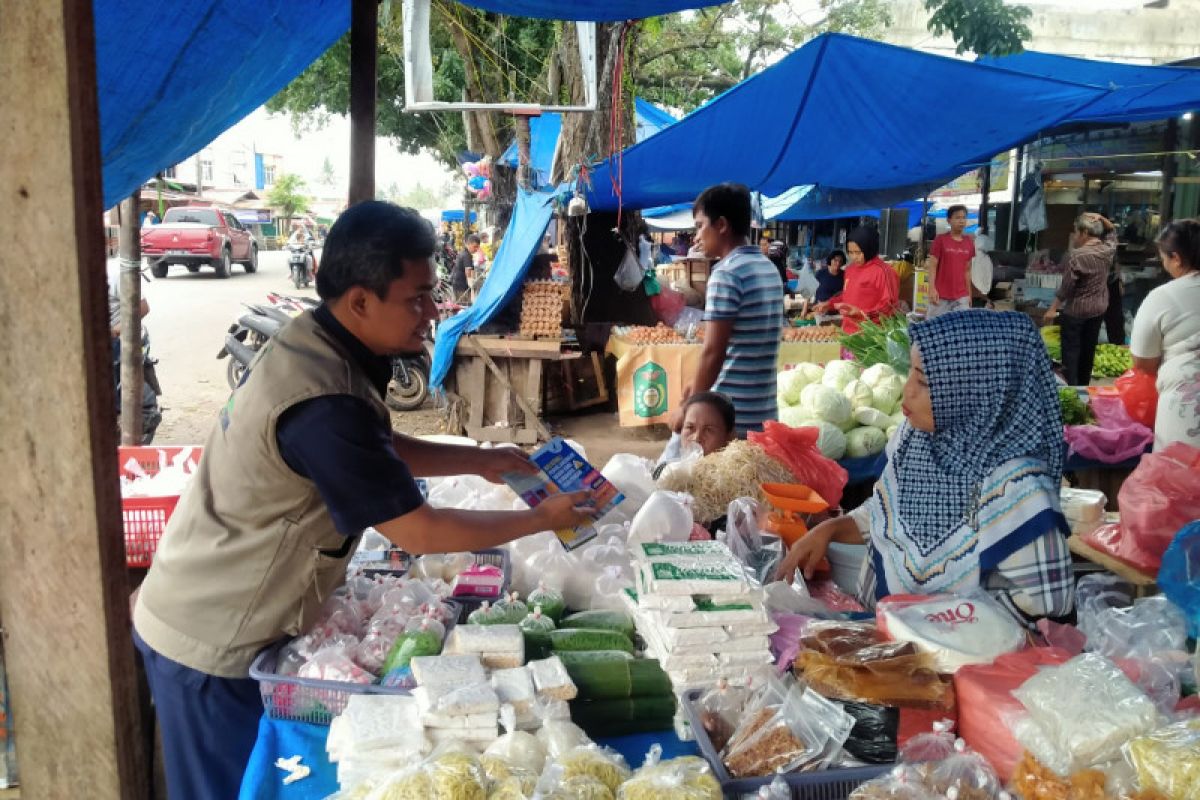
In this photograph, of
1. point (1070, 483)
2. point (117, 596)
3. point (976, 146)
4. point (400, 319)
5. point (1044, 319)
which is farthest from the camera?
point (1044, 319)

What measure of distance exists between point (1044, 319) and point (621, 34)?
18.4ft

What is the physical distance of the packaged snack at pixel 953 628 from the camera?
1681 millimetres

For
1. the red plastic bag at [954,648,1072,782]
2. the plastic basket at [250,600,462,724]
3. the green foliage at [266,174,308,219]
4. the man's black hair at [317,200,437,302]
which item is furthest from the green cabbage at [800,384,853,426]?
the green foliage at [266,174,308,219]

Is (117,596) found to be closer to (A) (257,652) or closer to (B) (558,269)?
(A) (257,652)

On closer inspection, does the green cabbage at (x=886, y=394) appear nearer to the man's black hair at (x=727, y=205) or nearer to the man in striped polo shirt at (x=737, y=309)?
the man in striped polo shirt at (x=737, y=309)

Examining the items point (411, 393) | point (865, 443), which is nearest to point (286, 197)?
point (411, 393)

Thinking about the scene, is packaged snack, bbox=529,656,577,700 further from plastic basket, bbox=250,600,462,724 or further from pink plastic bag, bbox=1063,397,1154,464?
pink plastic bag, bbox=1063,397,1154,464

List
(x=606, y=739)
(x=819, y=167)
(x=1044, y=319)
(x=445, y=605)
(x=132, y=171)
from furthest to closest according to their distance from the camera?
(x=1044, y=319)
(x=819, y=167)
(x=132, y=171)
(x=445, y=605)
(x=606, y=739)

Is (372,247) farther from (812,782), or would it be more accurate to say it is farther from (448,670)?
(812,782)

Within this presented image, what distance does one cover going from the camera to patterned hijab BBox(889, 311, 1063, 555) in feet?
6.91

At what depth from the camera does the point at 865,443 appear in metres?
5.41

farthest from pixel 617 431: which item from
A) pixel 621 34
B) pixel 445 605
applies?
pixel 445 605

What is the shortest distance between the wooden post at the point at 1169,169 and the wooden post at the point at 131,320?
33.8ft

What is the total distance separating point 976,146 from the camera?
287 inches
